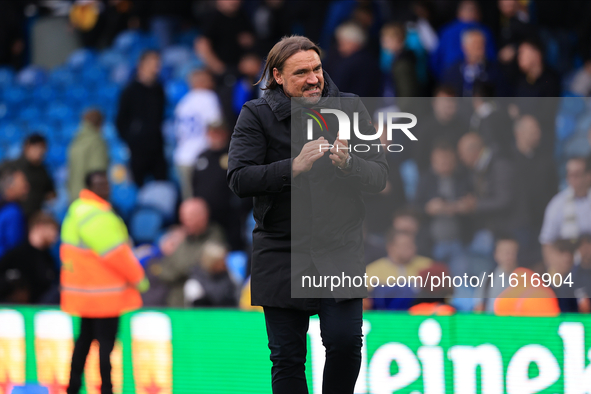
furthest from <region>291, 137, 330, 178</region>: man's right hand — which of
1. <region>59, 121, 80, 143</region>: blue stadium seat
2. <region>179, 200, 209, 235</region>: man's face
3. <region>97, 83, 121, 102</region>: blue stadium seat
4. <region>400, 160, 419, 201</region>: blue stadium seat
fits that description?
<region>97, 83, 121, 102</region>: blue stadium seat

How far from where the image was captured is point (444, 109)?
5.74 metres

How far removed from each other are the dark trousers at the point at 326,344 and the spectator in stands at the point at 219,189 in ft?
14.1

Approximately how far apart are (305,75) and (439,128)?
272 cm

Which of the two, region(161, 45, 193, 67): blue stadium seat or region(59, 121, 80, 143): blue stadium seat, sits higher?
region(161, 45, 193, 67): blue stadium seat

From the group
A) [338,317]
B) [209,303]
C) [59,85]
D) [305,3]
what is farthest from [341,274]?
[59,85]

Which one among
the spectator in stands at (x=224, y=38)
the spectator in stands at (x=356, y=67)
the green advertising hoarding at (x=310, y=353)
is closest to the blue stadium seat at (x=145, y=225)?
the spectator in stands at (x=224, y=38)

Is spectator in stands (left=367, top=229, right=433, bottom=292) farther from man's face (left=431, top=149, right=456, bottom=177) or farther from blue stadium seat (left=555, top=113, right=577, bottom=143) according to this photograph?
blue stadium seat (left=555, top=113, right=577, bottom=143)

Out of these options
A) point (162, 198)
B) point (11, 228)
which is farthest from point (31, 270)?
point (162, 198)

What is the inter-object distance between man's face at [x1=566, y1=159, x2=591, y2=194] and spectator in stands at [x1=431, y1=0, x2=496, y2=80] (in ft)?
7.46

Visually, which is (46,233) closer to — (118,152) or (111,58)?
(118,152)

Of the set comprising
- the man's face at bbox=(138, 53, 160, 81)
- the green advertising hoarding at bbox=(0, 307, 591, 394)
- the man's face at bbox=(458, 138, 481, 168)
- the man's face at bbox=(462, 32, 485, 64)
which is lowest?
the green advertising hoarding at bbox=(0, 307, 591, 394)

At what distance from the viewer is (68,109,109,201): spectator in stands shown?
8.44m

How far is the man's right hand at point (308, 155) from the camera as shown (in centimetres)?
281

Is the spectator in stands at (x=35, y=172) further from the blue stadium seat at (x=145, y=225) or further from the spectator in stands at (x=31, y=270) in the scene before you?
the blue stadium seat at (x=145, y=225)
